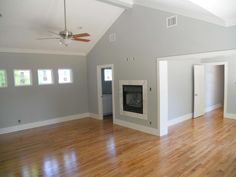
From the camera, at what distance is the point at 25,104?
233 inches

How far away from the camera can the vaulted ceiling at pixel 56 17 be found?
381 cm

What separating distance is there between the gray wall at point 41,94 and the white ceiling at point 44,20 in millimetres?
401

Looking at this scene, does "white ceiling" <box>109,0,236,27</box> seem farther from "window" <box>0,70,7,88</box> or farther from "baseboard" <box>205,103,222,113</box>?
"baseboard" <box>205,103,222,113</box>

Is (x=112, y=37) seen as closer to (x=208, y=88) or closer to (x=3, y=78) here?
(x=3, y=78)

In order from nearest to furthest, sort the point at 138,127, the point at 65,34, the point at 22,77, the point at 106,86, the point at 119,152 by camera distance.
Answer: the point at 65,34, the point at 119,152, the point at 138,127, the point at 22,77, the point at 106,86

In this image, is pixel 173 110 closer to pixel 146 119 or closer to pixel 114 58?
pixel 146 119

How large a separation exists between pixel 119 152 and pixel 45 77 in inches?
158

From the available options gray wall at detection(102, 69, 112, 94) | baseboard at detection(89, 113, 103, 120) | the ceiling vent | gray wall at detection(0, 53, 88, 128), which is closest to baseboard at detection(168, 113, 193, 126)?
baseboard at detection(89, 113, 103, 120)

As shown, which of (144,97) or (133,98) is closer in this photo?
(144,97)

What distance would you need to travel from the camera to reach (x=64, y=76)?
6848 mm

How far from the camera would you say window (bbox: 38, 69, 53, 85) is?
6.24 meters

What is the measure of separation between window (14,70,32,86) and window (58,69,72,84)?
1.06 metres

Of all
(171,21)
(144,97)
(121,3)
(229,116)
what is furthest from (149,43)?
(229,116)

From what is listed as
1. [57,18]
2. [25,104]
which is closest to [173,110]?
[57,18]
